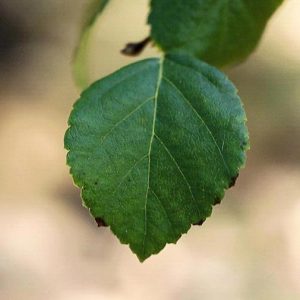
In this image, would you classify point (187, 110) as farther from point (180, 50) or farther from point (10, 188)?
point (10, 188)

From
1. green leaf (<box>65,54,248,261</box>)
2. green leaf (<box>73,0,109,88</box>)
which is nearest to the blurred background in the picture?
green leaf (<box>73,0,109,88</box>)

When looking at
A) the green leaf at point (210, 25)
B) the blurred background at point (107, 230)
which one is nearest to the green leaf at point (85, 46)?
the green leaf at point (210, 25)

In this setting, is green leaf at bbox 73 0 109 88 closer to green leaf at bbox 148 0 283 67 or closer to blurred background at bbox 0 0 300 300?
green leaf at bbox 148 0 283 67

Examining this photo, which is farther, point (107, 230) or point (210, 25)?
point (107, 230)

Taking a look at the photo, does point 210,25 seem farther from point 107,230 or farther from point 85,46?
point 107,230

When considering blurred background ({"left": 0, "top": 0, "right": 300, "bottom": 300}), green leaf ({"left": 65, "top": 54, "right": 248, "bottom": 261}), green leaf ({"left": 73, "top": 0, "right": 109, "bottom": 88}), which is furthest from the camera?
blurred background ({"left": 0, "top": 0, "right": 300, "bottom": 300})

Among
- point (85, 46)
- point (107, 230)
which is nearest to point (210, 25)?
point (85, 46)

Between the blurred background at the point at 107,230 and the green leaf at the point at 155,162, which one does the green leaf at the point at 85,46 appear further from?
the blurred background at the point at 107,230
